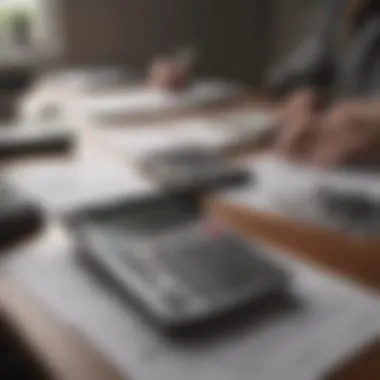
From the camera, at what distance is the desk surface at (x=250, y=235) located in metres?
0.32

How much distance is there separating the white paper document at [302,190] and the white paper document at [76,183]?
0.12 m

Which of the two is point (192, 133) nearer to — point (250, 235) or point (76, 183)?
point (76, 183)

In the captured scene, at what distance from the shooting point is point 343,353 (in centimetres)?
33

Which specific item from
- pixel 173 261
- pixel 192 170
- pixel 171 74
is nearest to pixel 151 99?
pixel 171 74

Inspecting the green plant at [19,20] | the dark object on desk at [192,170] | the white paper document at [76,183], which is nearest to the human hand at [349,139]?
the dark object on desk at [192,170]

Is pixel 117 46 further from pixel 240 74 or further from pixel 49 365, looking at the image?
pixel 49 365

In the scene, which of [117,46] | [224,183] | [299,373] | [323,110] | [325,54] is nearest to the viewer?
[299,373]

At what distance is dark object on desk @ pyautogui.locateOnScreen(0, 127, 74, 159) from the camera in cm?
82

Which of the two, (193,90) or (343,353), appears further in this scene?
(193,90)

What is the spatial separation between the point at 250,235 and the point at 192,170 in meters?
0.19

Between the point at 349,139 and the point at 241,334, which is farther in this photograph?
the point at 349,139

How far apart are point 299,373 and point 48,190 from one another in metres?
0.43

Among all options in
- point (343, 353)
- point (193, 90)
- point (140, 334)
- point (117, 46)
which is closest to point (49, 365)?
point (140, 334)

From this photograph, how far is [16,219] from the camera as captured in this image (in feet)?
1.66
